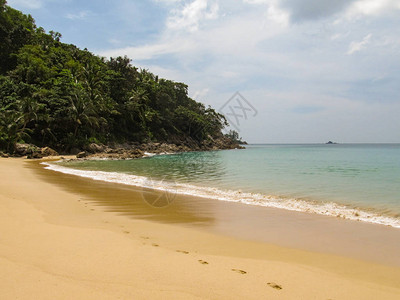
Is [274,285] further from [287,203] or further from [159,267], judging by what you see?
[287,203]

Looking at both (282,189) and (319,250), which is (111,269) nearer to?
(319,250)

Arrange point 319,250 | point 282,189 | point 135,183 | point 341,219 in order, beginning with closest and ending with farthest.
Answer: point 319,250 < point 341,219 < point 282,189 < point 135,183

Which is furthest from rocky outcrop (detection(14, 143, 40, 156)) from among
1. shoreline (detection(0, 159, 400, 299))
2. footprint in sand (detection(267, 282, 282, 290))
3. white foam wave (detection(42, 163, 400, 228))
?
footprint in sand (detection(267, 282, 282, 290))

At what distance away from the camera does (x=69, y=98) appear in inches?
1369

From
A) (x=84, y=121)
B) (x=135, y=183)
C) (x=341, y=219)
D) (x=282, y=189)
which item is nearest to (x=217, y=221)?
(x=341, y=219)

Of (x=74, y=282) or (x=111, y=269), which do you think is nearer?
(x=74, y=282)

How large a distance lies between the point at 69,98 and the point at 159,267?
37159 mm

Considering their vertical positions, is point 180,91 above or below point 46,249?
above

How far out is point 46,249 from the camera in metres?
3.69

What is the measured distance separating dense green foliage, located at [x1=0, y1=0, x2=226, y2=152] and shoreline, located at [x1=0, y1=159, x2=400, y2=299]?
28434 millimetres

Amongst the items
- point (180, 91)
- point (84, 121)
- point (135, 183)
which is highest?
point (180, 91)

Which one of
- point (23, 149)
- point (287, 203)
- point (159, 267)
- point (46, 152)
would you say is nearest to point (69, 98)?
point (46, 152)

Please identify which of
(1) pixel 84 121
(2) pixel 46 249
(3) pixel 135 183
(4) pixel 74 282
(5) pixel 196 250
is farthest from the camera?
(1) pixel 84 121

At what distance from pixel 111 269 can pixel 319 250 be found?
378cm
